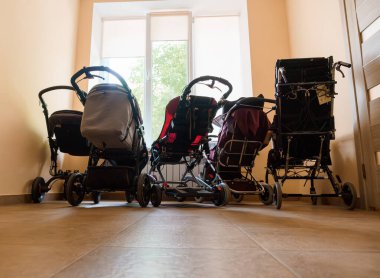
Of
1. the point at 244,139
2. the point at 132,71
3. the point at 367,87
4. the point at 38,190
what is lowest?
the point at 38,190

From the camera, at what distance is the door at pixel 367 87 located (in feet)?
6.26

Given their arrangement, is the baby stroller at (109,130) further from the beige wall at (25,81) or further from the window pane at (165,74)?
the window pane at (165,74)

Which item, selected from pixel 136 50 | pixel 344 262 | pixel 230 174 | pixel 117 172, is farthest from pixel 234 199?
pixel 136 50

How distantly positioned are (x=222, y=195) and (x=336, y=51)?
178 centimetres

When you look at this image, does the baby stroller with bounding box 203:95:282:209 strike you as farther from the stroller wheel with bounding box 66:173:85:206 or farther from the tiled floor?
the tiled floor

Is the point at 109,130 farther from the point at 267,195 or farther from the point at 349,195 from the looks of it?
the point at 349,195

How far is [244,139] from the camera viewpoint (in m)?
2.37

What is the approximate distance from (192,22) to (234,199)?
3042 millimetres

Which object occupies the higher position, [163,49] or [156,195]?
[163,49]

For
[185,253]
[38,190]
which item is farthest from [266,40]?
[185,253]

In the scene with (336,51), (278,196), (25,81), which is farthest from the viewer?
(25,81)

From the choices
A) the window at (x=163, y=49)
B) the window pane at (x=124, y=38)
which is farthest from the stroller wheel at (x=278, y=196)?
the window pane at (x=124, y=38)

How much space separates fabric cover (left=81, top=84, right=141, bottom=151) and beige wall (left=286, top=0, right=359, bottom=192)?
6.01ft

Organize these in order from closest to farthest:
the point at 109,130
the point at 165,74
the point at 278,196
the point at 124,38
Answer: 1. the point at 109,130
2. the point at 278,196
3. the point at 165,74
4. the point at 124,38
